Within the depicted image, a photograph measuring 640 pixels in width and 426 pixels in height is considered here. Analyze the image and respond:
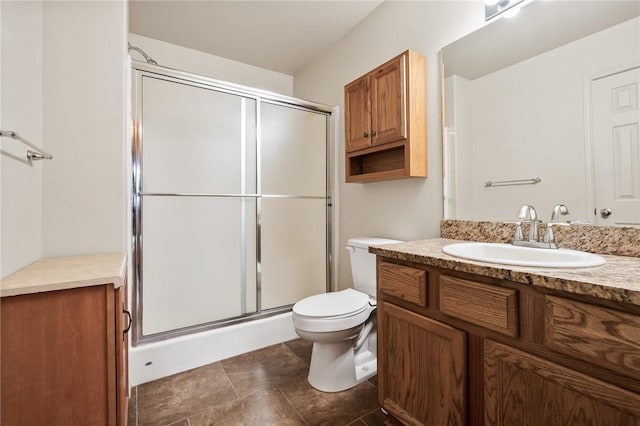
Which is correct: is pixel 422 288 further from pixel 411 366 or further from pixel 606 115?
pixel 606 115

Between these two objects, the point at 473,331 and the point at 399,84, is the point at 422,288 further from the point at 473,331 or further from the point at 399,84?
the point at 399,84

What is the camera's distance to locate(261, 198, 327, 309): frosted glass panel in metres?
2.29

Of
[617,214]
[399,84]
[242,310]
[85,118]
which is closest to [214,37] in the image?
→ [85,118]

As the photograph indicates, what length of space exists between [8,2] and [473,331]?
202cm

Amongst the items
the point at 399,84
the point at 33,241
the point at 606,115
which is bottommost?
the point at 33,241

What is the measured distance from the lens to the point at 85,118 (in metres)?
1.41

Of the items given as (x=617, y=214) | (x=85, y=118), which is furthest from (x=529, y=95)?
(x=85, y=118)

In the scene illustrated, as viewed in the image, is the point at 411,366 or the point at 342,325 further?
the point at 342,325

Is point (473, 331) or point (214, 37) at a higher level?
point (214, 37)

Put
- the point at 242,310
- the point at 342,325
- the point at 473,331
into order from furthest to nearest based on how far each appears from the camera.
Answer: the point at 242,310 < the point at 342,325 < the point at 473,331

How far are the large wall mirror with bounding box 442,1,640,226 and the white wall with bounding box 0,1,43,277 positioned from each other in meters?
1.94

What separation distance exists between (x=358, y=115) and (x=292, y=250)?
3.91 ft

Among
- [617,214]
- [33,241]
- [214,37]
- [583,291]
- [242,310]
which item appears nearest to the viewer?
[583,291]

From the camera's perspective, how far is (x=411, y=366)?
1167 mm
